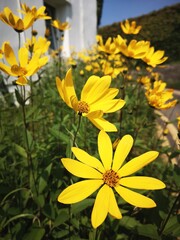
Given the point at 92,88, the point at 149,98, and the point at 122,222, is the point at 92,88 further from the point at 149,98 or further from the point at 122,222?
the point at 122,222

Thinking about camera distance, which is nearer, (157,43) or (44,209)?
(44,209)

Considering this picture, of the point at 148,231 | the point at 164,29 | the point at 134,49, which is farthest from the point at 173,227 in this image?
the point at 164,29

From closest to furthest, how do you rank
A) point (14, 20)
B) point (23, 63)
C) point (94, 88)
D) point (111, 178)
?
point (111, 178), point (94, 88), point (23, 63), point (14, 20)

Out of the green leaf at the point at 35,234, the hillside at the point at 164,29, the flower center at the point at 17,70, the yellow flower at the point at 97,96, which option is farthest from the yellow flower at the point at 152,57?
the hillside at the point at 164,29

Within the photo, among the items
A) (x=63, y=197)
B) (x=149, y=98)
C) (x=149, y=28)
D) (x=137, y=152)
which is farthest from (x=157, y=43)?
(x=63, y=197)

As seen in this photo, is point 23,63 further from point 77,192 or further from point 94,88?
point 77,192

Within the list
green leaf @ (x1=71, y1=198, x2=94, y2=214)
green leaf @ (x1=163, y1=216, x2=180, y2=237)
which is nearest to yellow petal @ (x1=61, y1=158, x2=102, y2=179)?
green leaf @ (x1=71, y1=198, x2=94, y2=214)

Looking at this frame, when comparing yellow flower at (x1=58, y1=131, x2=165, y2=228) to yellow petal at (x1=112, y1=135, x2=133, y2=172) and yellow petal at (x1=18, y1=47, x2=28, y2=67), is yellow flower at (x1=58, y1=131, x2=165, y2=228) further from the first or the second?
yellow petal at (x1=18, y1=47, x2=28, y2=67)
